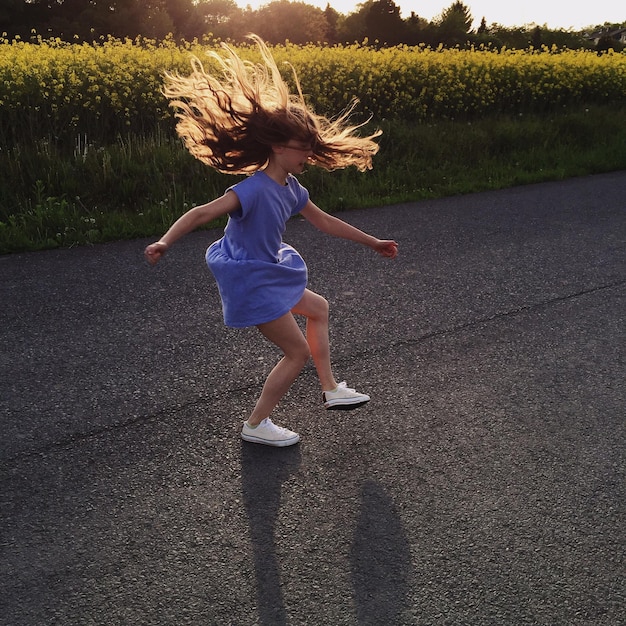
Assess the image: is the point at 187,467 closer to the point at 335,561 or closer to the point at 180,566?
the point at 180,566

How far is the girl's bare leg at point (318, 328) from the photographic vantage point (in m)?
3.31

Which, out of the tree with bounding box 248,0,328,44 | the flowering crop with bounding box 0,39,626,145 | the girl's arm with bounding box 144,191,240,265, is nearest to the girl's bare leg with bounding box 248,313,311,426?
the girl's arm with bounding box 144,191,240,265

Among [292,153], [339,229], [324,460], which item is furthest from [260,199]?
[324,460]

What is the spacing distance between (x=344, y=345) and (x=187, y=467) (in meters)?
1.61

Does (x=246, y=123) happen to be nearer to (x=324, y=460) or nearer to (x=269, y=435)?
(x=269, y=435)

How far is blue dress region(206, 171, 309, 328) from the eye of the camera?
9.82 ft

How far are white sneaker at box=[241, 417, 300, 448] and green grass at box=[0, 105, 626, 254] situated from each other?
400 cm

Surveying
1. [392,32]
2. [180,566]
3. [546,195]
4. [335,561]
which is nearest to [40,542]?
[180,566]

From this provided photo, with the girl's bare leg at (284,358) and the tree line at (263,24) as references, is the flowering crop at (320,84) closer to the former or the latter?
the girl's bare leg at (284,358)

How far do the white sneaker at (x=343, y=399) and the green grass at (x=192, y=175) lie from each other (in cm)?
407

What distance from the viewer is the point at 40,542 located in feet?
8.48

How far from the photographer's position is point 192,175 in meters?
8.08

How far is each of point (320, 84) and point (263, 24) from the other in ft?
161

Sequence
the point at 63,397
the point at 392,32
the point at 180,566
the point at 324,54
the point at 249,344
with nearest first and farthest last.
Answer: the point at 180,566
the point at 63,397
the point at 249,344
the point at 324,54
the point at 392,32
